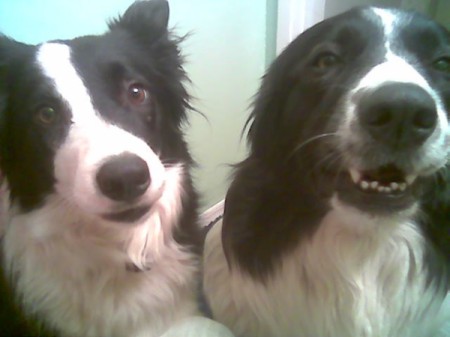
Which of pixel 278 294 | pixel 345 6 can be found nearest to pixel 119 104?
pixel 278 294

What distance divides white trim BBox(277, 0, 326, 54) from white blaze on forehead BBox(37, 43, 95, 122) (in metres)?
1.42

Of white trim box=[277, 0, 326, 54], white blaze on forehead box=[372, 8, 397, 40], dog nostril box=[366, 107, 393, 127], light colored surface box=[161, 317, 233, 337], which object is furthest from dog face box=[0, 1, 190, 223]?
white trim box=[277, 0, 326, 54]

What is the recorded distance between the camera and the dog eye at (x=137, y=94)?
3.76ft

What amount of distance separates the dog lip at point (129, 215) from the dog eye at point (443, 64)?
73 cm

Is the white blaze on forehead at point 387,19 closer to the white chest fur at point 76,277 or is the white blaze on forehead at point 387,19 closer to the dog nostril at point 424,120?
the dog nostril at point 424,120

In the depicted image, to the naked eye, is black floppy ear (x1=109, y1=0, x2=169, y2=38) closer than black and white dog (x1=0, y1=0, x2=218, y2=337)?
No

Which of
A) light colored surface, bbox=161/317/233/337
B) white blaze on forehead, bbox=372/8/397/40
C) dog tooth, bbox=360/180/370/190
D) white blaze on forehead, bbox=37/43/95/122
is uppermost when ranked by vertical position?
white blaze on forehead, bbox=372/8/397/40

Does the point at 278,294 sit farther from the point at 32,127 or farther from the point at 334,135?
the point at 32,127

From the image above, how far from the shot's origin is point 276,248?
3.73ft

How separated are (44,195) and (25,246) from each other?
0.15m

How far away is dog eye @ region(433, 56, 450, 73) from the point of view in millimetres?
1040

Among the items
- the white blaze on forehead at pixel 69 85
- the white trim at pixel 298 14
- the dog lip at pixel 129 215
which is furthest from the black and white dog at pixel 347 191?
the white trim at pixel 298 14

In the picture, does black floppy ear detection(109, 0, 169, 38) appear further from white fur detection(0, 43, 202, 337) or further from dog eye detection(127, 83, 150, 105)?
white fur detection(0, 43, 202, 337)

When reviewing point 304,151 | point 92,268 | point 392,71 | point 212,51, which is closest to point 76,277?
point 92,268
